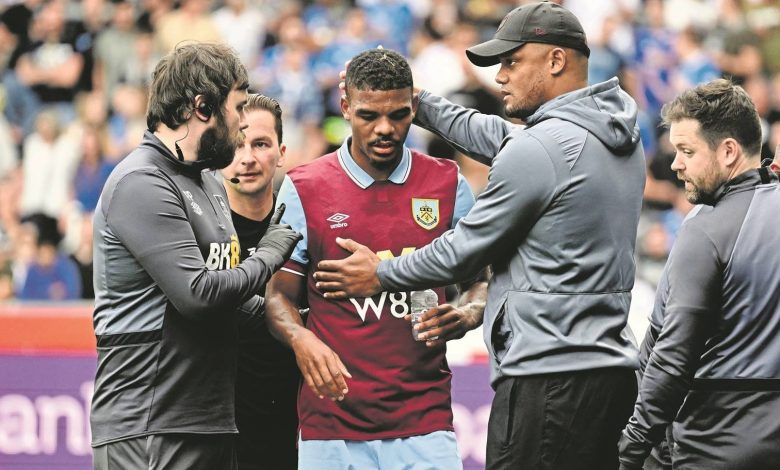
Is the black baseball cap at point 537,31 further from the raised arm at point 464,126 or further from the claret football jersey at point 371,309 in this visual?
the claret football jersey at point 371,309

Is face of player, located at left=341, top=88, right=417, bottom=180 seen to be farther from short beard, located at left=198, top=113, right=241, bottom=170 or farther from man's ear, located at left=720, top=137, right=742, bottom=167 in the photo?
man's ear, located at left=720, top=137, right=742, bottom=167

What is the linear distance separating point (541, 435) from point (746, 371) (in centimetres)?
84

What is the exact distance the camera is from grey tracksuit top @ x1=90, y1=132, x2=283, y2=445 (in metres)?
4.74

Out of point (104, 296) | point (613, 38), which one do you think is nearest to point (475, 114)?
point (104, 296)

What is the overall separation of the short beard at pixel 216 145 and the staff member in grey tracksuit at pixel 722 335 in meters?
1.84

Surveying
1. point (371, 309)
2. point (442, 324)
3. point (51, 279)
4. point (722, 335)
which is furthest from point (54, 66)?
point (722, 335)

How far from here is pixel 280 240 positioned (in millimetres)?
5160

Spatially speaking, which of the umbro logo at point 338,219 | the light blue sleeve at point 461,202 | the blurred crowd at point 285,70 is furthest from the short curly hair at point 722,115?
the blurred crowd at point 285,70

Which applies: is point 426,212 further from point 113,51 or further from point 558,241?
point 113,51

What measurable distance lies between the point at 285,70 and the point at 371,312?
8002mm

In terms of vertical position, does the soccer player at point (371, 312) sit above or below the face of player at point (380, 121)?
below

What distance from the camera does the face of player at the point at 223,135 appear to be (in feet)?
16.5

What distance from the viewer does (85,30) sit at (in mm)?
13898

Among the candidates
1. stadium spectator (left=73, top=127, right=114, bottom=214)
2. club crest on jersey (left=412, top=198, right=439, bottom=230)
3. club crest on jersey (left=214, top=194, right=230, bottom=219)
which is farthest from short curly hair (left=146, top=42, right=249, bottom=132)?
stadium spectator (left=73, top=127, right=114, bottom=214)
